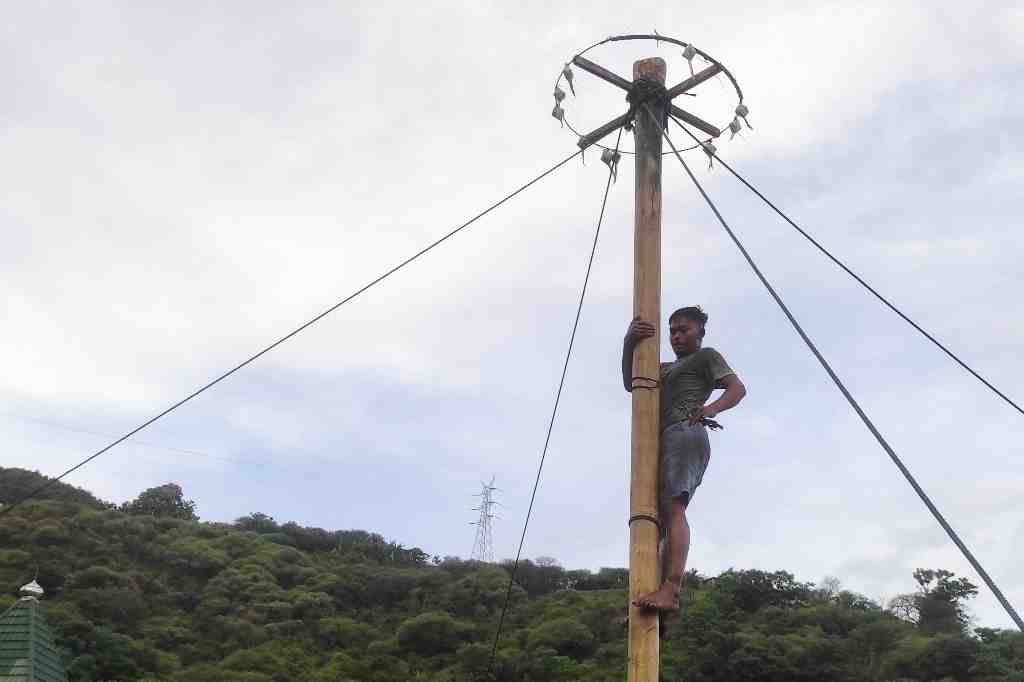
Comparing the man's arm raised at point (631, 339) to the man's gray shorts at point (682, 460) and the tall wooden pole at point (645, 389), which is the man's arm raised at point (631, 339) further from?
the man's gray shorts at point (682, 460)

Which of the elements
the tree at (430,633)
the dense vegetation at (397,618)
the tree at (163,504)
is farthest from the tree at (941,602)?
the tree at (163,504)

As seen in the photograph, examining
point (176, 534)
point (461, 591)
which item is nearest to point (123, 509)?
point (176, 534)

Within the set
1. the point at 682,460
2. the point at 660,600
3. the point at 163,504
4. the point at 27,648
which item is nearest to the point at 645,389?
the point at 682,460

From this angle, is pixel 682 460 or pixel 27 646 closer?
pixel 682 460

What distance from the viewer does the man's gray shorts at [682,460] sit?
7043 millimetres

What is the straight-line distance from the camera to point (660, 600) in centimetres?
669

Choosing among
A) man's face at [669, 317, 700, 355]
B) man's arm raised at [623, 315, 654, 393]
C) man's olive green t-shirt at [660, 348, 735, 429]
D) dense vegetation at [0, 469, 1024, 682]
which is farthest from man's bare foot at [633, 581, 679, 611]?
dense vegetation at [0, 469, 1024, 682]

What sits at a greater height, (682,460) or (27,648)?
(27,648)

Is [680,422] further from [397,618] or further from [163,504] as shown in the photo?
[163,504]

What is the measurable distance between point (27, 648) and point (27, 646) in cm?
7

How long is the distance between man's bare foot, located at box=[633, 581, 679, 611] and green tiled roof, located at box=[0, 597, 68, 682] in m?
20.1

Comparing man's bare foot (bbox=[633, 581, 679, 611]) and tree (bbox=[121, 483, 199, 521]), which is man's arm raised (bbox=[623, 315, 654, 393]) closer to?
man's bare foot (bbox=[633, 581, 679, 611])

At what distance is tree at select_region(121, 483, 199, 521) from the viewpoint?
81.1 meters

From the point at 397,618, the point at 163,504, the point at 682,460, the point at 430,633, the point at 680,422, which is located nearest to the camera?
the point at 682,460
